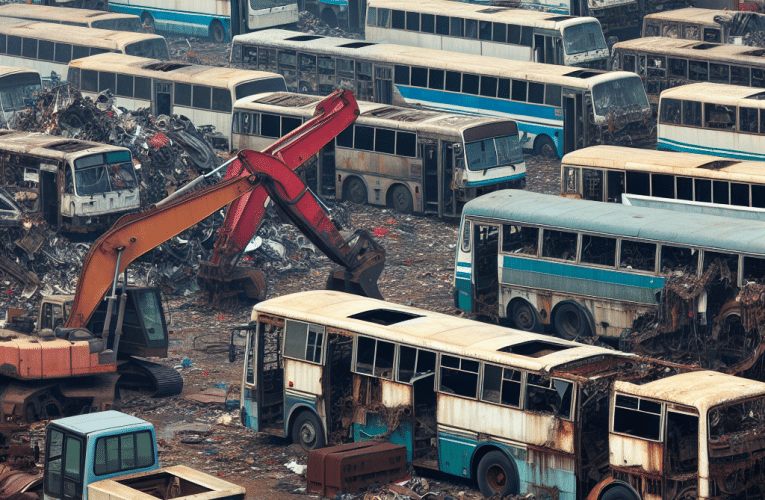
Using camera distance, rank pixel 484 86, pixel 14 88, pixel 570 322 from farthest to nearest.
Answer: pixel 14 88, pixel 484 86, pixel 570 322

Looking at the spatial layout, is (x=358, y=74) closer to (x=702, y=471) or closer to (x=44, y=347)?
(x=44, y=347)

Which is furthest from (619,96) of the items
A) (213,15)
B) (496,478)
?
(496,478)

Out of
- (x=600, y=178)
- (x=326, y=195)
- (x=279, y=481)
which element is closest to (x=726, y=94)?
(x=600, y=178)

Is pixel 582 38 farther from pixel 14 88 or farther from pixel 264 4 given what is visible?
pixel 14 88

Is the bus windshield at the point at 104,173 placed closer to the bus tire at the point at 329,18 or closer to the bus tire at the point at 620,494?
the bus tire at the point at 620,494

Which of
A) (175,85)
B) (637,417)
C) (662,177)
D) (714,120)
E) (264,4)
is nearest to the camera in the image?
(637,417)

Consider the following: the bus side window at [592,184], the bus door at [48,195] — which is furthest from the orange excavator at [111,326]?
the bus side window at [592,184]
